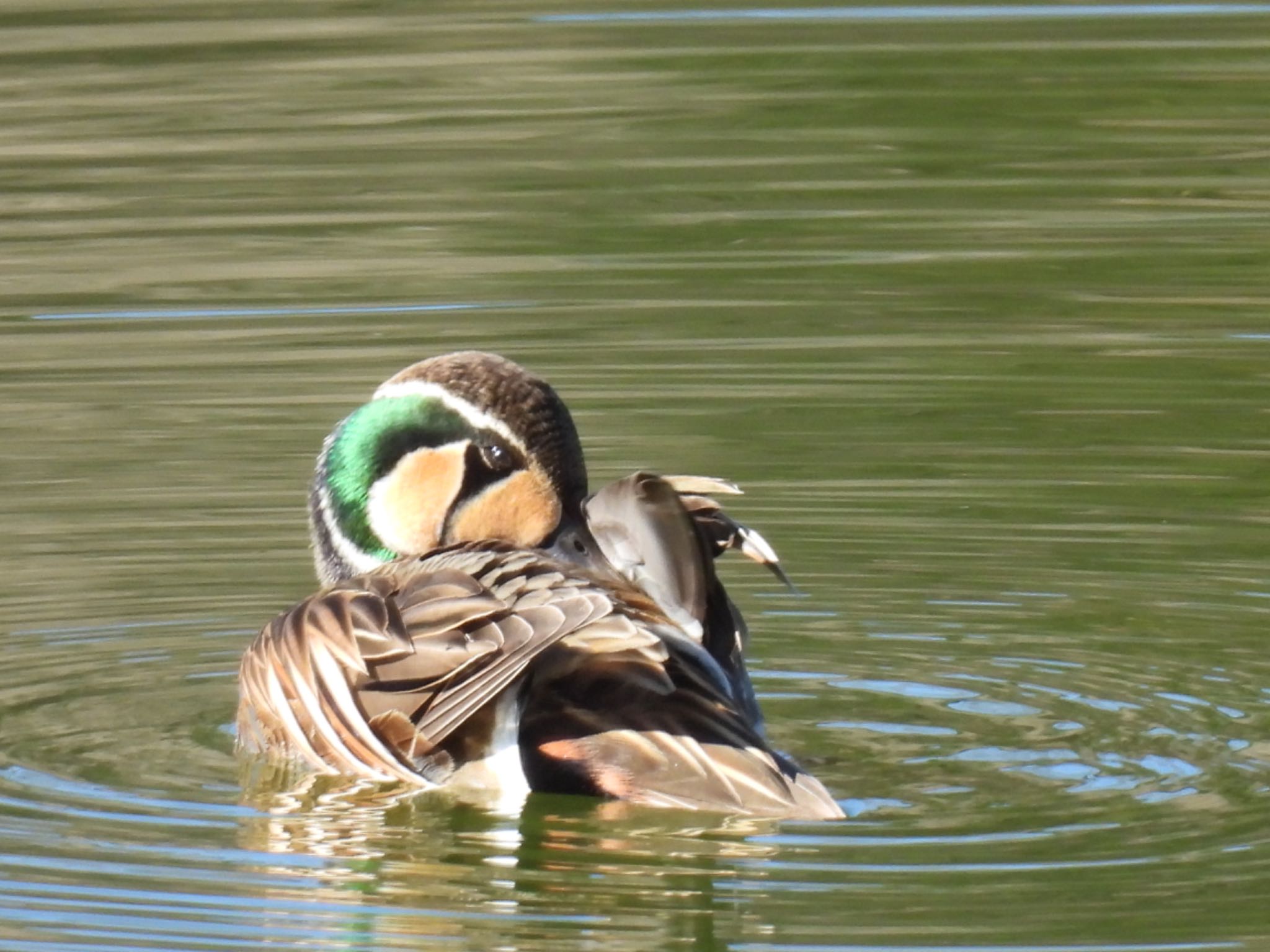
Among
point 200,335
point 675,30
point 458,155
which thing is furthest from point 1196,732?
point 675,30

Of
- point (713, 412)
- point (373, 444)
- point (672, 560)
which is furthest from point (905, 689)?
point (713, 412)

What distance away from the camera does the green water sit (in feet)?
19.2

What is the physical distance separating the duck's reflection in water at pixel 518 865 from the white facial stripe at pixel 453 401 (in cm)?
91

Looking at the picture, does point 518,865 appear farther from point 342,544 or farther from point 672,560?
point 342,544

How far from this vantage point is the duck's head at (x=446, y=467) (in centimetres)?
702

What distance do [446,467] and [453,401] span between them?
167mm

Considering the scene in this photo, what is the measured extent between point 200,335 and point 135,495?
6.66 ft

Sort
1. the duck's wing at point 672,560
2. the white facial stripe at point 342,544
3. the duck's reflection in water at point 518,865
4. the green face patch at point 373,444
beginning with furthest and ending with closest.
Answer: the white facial stripe at point 342,544 < the green face patch at point 373,444 < the duck's wing at point 672,560 < the duck's reflection in water at point 518,865

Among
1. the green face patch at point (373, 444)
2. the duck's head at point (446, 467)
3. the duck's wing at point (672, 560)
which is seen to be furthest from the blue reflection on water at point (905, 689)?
the green face patch at point (373, 444)

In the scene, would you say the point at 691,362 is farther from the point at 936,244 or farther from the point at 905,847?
the point at 905,847

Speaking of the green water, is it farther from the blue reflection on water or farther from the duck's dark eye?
the duck's dark eye

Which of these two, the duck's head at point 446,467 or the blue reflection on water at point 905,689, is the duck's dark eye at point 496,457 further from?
the blue reflection on water at point 905,689

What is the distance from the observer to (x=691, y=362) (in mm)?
10898

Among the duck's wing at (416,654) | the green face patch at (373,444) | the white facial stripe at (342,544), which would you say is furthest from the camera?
the white facial stripe at (342,544)
